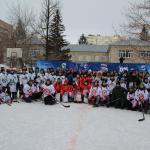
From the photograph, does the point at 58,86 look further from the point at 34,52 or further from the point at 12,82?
the point at 34,52

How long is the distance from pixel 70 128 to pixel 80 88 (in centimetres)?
626

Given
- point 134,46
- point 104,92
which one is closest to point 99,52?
point 134,46

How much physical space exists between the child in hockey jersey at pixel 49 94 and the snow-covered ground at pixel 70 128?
2.15 feet

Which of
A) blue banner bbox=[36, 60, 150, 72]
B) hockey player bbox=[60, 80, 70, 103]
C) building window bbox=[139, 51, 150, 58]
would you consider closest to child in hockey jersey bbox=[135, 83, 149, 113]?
hockey player bbox=[60, 80, 70, 103]

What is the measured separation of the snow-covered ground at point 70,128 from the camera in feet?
28.5

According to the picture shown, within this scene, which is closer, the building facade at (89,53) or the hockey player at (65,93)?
the hockey player at (65,93)

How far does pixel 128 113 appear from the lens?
46.4ft

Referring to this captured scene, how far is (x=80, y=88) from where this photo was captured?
16.8 meters

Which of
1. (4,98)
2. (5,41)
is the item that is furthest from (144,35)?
(5,41)

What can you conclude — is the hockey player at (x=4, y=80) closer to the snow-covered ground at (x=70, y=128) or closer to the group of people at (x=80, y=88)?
the group of people at (x=80, y=88)

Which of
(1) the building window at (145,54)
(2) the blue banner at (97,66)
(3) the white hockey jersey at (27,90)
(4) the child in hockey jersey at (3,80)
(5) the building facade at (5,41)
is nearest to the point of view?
(4) the child in hockey jersey at (3,80)

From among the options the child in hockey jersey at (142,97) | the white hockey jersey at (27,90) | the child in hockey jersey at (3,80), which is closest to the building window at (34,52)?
the child in hockey jersey at (3,80)

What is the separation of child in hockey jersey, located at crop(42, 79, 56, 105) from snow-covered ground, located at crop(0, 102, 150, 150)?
0.66 m

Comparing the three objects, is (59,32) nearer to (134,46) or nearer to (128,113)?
Result: (134,46)
